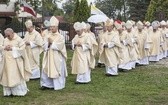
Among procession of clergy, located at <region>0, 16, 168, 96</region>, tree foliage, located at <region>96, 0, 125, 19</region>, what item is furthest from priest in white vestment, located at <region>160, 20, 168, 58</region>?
tree foliage, located at <region>96, 0, 125, 19</region>

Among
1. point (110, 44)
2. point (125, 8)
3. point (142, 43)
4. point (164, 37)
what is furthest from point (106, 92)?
point (125, 8)

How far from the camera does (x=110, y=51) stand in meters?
17.0

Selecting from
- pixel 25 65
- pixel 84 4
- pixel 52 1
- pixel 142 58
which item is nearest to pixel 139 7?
pixel 84 4

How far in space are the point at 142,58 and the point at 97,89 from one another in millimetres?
7501

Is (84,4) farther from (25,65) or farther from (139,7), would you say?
(139,7)

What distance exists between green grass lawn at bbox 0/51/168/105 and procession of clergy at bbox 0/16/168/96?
1.27ft

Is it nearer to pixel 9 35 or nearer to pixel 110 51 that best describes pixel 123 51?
pixel 110 51

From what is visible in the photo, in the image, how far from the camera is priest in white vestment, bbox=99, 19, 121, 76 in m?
16.8

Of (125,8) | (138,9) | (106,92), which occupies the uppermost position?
(125,8)

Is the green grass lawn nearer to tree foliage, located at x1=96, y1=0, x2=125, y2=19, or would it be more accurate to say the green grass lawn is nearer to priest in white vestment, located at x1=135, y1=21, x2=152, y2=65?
priest in white vestment, located at x1=135, y1=21, x2=152, y2=65

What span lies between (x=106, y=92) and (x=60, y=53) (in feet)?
5.92

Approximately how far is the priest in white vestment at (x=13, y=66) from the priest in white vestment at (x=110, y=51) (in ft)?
15.6

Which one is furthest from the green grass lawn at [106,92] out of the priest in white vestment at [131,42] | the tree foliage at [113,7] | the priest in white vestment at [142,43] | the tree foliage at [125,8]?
the tree foliage at [113,7]

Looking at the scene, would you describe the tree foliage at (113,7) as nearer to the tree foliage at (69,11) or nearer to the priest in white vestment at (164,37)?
the tree foliage at (69,11)
